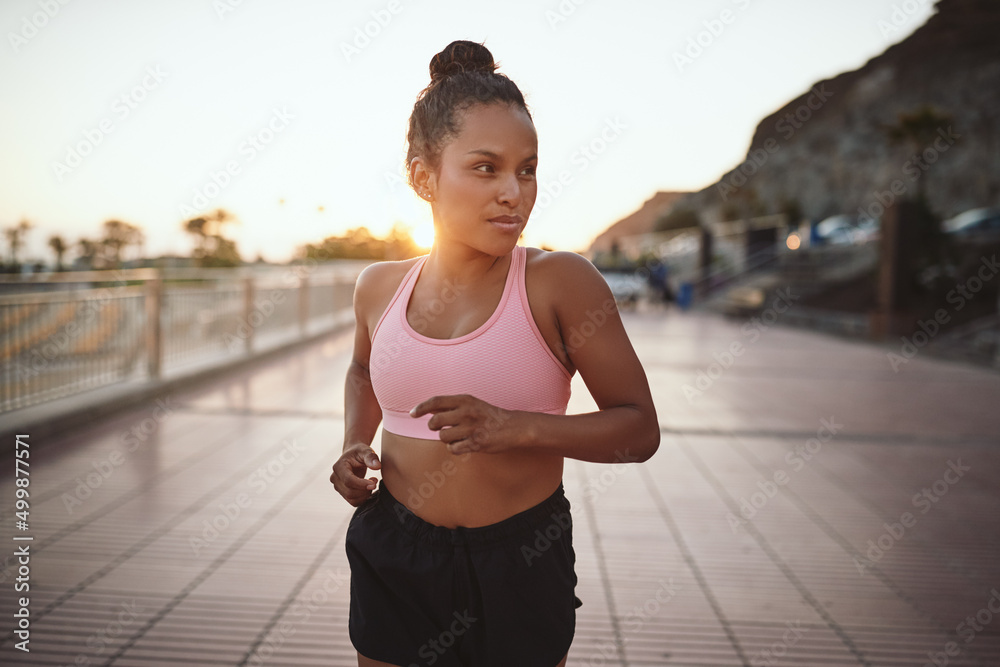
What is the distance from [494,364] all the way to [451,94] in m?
0.47

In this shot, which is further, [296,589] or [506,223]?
[296,589]

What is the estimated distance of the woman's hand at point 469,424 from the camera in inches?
41.6

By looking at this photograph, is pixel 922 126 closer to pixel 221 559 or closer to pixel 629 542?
pixel 629 542

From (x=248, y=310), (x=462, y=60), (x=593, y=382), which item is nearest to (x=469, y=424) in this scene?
(x=593, y=382)

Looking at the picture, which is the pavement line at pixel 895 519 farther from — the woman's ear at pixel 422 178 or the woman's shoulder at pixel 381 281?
the woman's ear at pixel 422 178

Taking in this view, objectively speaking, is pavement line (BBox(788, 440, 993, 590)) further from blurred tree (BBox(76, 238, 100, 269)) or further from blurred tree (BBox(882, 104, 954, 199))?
blurred tree (BBox(882, 104, 954, 199))

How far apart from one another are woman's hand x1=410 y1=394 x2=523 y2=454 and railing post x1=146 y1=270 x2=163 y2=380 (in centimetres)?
752

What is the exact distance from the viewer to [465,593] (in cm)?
133

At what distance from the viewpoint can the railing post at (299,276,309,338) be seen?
1288 cm

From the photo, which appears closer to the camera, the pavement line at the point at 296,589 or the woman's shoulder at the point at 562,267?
the woman's shoulder at the point at 562,267

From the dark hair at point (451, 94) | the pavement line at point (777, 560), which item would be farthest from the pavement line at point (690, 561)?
the dark hair at point (451, 94)

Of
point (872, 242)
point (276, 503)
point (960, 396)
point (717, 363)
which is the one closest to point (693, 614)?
point (276, 503)

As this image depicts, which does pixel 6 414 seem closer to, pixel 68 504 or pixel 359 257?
pixel 68 504

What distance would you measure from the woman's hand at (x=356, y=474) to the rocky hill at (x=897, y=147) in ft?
151
